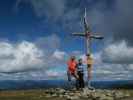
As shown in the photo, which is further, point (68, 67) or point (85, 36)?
point (85, 36)

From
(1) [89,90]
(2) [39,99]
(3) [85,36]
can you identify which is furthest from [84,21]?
(2) [39,99]

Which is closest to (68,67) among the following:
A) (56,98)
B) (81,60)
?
(81,60)

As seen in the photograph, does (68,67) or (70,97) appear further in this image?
(68,67)

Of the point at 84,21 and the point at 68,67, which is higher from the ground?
the point at 84,21

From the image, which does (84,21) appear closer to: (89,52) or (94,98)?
(89,52)

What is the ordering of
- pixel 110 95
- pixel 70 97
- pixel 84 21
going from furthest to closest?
pixel 84 21 → pixel 110 95 → pixel 70 97

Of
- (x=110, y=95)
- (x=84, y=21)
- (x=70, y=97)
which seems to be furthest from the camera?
(x=84, y=21)

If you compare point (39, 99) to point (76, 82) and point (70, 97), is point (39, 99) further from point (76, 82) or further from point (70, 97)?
point (76, 82)

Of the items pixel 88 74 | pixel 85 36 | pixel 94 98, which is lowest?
pixel 94 98

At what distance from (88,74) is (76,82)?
2.31m

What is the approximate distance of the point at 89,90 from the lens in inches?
1879

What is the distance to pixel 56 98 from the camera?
43.4 meters

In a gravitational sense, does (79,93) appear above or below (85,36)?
below

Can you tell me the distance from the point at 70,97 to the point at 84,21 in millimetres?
11432
